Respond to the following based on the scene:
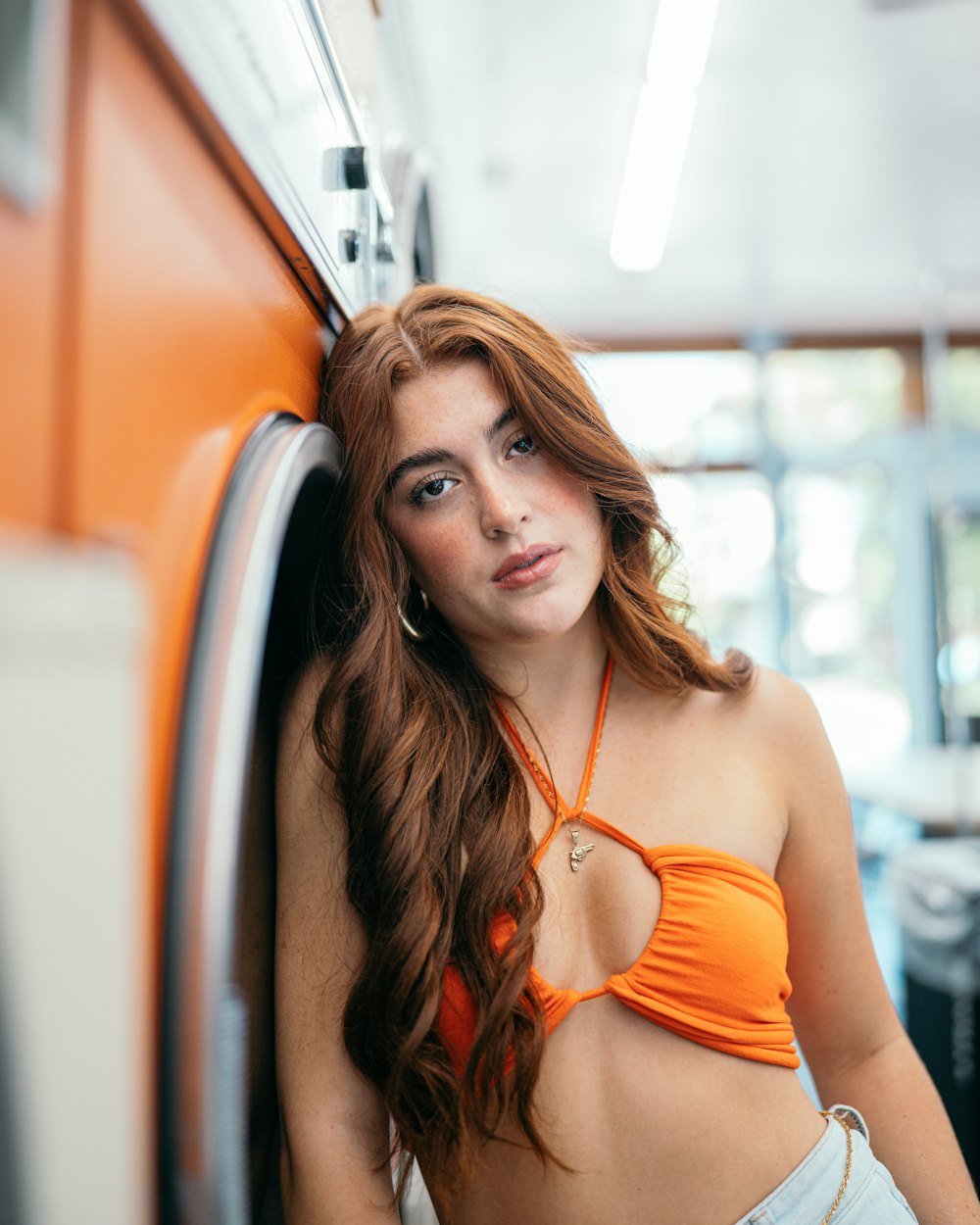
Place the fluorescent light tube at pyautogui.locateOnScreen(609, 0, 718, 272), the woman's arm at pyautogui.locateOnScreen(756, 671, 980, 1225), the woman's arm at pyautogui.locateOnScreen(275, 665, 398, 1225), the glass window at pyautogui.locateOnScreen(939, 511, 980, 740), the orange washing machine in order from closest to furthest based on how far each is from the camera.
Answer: the orange washing machine, the woman's arm at pyautogui.locateOnScreen(275, 665, 398, 1225), the woman's arm at pyautogui.locateOnScreen(756, 671, 980, 1225), the fluorescent light tube at pyautogui.locateOnScreen(609, 0, 718, 272), the glass window at pyautogui.locateOnScreen(939, 511, 980, 740)

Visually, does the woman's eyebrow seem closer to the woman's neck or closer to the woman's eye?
the woman's eye

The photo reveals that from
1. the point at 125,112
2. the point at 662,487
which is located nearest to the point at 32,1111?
the point at 125,112

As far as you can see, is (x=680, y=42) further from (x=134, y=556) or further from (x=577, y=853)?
(x=134, y=556)

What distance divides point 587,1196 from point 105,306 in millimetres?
1023

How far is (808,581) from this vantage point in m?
6.85

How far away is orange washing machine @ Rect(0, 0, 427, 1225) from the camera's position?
39 cm

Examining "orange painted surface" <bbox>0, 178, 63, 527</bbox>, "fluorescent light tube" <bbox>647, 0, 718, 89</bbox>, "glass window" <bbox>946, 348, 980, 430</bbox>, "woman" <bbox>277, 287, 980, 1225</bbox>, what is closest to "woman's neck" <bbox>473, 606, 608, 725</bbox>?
"woman" <bbox>277, 287, 980, 1225</bbox>

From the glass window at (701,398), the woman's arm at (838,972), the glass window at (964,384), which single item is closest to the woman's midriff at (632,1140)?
the woman's arm at (838,972)

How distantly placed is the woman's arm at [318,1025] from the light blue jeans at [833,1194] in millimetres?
426

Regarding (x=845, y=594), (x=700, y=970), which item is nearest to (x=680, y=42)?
(x=700, y=970)

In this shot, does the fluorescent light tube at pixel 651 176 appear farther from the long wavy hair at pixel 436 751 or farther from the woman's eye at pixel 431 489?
the woman's eye at pixel 431 489

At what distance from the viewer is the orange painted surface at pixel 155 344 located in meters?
0.48

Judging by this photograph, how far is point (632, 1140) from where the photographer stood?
1.10 m

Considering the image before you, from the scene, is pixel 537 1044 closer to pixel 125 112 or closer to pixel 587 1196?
pixel 587 1196
